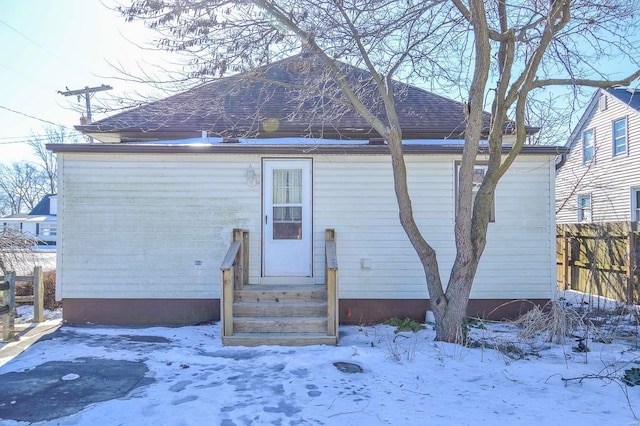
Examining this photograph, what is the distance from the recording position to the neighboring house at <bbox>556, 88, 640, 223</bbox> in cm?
1484

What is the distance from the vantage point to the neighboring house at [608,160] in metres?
14.8

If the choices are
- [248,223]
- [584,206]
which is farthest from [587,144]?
[248,223]

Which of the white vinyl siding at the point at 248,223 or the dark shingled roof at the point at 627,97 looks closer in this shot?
the white vinyl siding at the point at 248,223

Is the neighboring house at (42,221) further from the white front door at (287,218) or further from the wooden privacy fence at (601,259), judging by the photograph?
the wooden privacy fence at (601,259)

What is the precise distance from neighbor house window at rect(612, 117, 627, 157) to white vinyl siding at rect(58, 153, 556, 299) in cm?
1074

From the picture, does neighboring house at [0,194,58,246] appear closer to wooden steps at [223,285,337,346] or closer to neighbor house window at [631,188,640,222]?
wooden steps at [223,285,337,346]

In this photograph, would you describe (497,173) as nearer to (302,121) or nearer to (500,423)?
(500,423)

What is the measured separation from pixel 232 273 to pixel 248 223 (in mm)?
1481

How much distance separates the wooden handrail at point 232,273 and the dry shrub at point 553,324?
13.5 feet

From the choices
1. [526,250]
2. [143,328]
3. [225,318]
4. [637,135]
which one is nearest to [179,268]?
[143,328]

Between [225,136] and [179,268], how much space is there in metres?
2.69

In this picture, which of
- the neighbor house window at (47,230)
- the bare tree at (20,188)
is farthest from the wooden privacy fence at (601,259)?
the bare tree at (20,188)

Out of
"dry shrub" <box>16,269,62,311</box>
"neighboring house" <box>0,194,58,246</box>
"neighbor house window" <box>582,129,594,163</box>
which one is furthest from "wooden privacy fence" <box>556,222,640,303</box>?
"neighboring house" <box>0,194,58,246</box>

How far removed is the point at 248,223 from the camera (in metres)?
7.29
